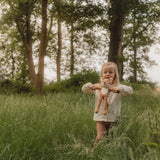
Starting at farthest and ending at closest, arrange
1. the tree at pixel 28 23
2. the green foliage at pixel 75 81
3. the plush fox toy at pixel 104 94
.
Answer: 1. the green foliage at pixel 75 81
2. the tree at pixel 28 23
3. the plush fox toy at pixel 104 94

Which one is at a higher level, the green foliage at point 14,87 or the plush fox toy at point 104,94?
the green foliage at point 14,87

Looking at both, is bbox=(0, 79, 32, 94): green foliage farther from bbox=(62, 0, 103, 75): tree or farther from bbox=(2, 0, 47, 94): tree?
bbox=(62, 0, 103, 75): tree

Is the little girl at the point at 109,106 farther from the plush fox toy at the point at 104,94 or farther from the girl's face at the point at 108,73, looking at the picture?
the plush fox toy at the point at 104,94

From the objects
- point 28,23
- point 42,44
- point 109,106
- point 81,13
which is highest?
point 28,23

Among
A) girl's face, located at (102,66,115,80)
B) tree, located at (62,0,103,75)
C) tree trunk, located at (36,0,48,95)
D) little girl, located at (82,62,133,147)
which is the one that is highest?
tree, located at (62,0,103,75)

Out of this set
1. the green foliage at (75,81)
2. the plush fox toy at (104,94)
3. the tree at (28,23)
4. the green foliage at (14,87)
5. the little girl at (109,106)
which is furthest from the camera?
the green foliage at (75,81)

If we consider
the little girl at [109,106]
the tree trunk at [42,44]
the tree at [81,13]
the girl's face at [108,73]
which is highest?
the tree at [81,13]

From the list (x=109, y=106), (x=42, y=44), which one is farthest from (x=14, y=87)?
(x=109, y=106)

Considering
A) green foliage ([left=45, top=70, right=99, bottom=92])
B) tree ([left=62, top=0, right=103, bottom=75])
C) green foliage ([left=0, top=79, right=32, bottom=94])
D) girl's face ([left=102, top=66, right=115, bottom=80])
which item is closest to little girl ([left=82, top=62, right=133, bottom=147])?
girl's face ([left=102, top=66, right=115, bottom=80])

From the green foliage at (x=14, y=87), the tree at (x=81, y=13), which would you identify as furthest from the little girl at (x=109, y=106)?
the green foliage at (x=14, y=87)

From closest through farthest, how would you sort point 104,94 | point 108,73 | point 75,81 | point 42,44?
1. point 104,94
2. point 108,73
3. point 42,44
4. point 75,81

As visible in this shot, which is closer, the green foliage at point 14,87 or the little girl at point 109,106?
the little girl at point 109,106

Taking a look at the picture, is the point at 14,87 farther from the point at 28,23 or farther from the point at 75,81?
the point at 28,23

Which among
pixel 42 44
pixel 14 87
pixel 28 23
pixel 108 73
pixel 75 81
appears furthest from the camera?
pixel 28 23
